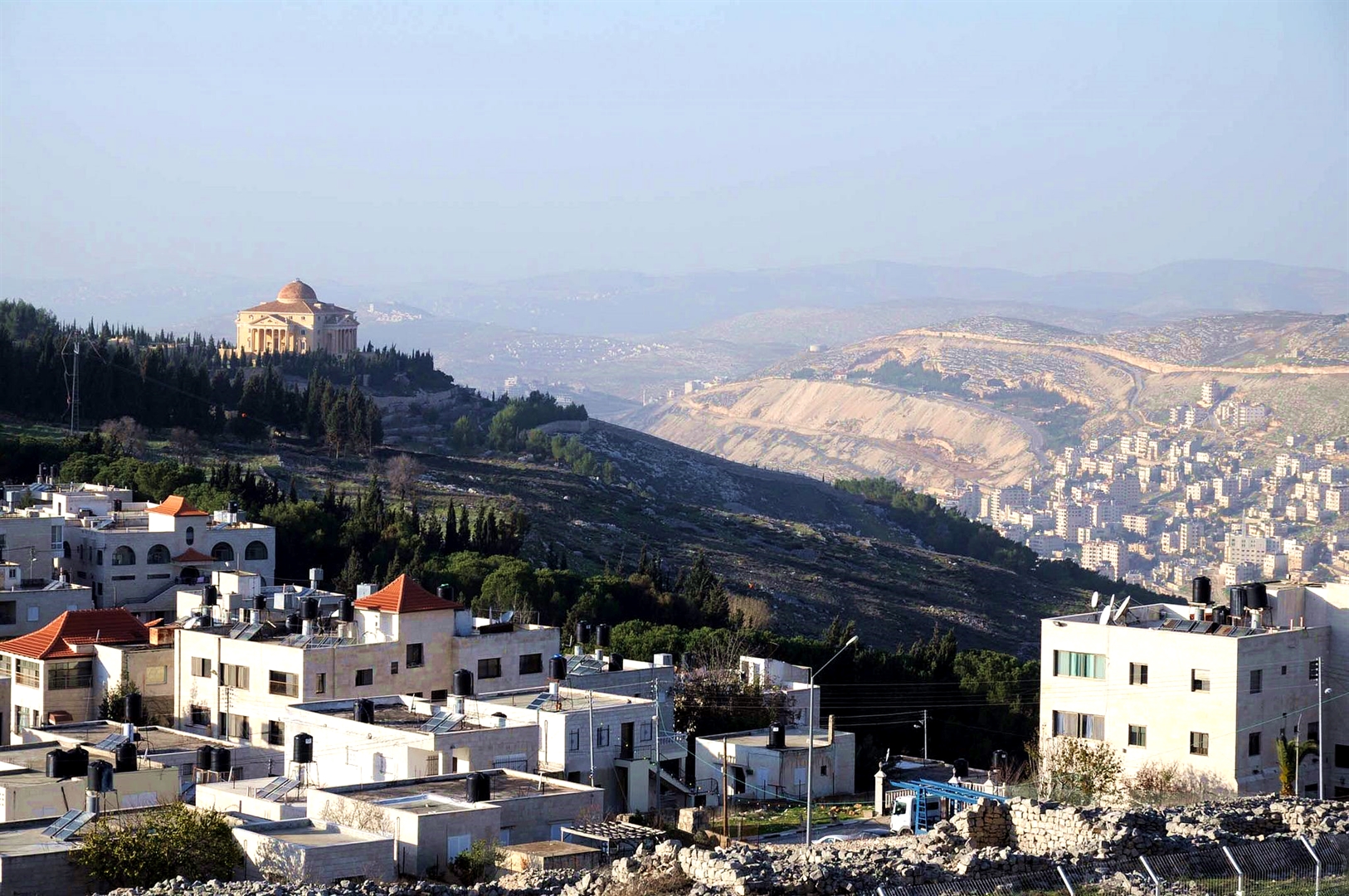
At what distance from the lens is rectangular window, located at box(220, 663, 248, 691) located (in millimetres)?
36438

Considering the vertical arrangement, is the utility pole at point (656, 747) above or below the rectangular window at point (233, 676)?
below

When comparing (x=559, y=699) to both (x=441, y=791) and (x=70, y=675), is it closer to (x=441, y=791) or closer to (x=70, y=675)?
(x=441, y=791)

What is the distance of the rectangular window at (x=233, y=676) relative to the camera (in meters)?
36.4

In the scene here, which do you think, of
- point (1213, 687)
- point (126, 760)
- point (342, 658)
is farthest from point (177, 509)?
point (1213, 687)

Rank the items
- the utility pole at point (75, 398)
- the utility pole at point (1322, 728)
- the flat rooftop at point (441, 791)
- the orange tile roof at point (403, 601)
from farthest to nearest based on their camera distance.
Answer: the utility pole at point (75, 398)
the orange tile roof at point (403, 601)
the utility pole at point (1322, 728)
the flat rooftop at point (441, 791)

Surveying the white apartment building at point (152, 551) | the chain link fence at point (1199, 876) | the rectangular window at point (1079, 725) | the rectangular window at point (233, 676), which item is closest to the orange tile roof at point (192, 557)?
the white apartment building at point (152, 551)

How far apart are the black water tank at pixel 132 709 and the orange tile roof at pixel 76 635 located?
96.4 inches

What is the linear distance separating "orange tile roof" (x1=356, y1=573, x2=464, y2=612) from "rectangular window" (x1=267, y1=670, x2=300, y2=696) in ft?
7.16

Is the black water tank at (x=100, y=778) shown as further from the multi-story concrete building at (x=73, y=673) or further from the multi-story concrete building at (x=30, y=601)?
the multi-story concrete building at (x=30, y=601)

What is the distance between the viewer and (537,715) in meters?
30.7

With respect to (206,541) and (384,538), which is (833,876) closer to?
(206,541)

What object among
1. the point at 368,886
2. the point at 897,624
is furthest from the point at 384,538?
the point at 368,886

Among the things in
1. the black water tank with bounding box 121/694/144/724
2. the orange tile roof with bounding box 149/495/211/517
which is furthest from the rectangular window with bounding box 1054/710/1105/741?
the orange tile roof with bounding box 149/495/211/517

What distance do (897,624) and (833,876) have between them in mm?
73060
